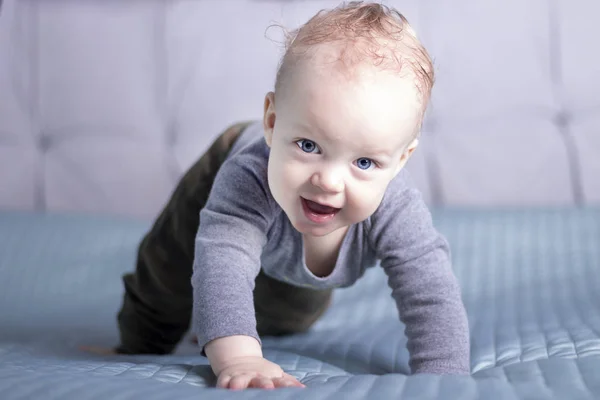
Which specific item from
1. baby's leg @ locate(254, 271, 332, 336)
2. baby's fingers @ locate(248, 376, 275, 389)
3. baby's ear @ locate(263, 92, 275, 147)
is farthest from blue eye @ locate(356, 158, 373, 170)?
baby's leg @ locate(254, 271, 332, 336)

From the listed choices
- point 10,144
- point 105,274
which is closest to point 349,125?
point 105,274

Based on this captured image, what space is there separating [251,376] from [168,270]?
0.40 metres

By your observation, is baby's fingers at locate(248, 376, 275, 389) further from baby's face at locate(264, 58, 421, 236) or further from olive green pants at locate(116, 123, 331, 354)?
olive green pants at locate(116, 123, 331, 354)

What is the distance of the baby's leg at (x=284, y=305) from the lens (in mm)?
1047

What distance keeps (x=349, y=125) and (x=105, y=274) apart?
870 mm

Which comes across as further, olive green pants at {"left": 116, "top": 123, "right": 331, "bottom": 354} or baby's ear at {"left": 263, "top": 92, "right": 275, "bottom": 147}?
olive green pants at {"left": 116, "top": 123, "right": 331, "bottom": 354}

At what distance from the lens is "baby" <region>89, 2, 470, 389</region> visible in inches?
27.6

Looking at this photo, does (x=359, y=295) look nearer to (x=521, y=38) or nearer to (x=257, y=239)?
(x=257, y=239)

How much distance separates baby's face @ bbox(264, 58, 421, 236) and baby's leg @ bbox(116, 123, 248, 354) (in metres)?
0.30

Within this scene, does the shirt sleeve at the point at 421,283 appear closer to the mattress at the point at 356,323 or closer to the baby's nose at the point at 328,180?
the mattress at the point at 356,323

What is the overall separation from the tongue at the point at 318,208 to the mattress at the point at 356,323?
0.50ft

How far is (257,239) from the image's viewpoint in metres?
0.83

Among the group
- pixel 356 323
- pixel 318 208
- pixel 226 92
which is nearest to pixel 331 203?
pixel 318 208

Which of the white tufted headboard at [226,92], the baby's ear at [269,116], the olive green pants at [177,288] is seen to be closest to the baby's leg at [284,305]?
the olive green pants at [177,288]
